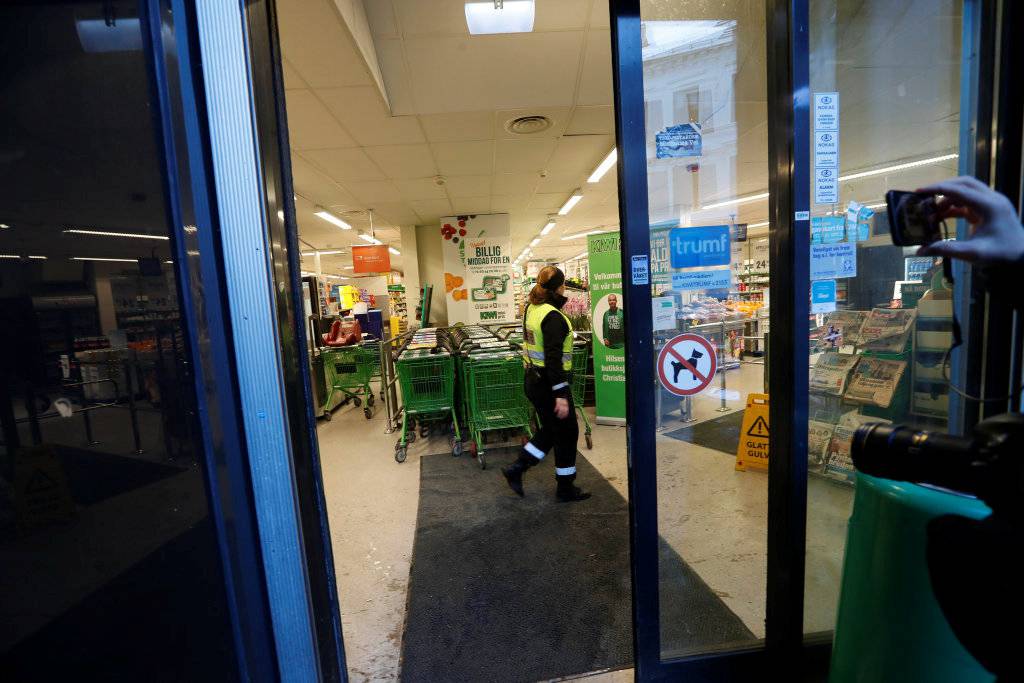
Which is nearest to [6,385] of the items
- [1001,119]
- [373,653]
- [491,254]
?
[373,653]

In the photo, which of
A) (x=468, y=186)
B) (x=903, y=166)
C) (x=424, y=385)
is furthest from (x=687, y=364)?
(x=468, y=186)

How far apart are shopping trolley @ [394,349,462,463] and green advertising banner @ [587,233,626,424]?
1803 mm

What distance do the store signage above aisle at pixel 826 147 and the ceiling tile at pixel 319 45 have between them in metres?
2.62

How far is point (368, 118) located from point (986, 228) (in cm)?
462

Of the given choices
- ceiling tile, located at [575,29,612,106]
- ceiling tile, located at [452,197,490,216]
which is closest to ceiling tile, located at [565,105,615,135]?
ceiling tile, located at [575,29,612,106]

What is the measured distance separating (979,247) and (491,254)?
9.63 metres

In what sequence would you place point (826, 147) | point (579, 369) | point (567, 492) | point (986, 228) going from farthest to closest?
1. point (579, 369)
2. point (567, 492)
3. point (826, 147)
4. point (986, 228)

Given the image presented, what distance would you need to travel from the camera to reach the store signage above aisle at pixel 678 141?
1610 mm

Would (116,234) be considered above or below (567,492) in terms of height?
above

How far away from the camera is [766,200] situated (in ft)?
5.34

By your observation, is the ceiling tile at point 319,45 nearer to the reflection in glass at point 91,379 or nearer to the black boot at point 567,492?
the reflection in glass at point 91,379

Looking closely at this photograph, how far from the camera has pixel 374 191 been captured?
23.7ft

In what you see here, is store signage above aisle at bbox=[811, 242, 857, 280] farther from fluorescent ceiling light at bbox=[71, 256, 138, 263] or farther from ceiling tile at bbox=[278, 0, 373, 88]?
ceiling tile at bbox=[278, 0, 373, 88]

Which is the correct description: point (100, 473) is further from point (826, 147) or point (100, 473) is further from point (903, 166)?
point (903, 166)
